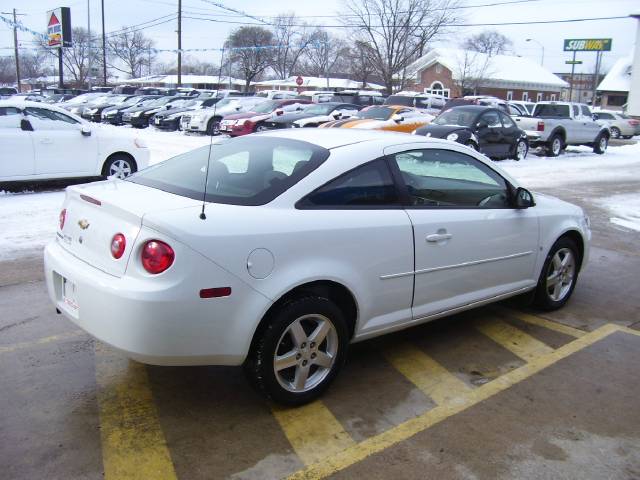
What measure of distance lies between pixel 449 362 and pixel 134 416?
2147 mm

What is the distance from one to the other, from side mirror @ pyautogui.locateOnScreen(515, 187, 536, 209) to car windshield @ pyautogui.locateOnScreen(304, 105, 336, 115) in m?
17.0

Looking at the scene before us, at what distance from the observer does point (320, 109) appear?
21.7 metres

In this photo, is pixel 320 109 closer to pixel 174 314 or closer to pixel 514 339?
pixel 514 339

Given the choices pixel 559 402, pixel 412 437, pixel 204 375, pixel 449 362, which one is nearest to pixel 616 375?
pixel 559 402

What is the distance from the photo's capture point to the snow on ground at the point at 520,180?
756 cm

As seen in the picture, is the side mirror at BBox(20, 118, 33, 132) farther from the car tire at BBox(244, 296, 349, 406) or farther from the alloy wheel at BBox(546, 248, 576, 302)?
the alloy wheel at BBox(546, 248, 576, 302)

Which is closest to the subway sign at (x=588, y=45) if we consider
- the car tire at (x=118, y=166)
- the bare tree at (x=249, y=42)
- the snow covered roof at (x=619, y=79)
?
the snow covered roof at (x=619, y=79)

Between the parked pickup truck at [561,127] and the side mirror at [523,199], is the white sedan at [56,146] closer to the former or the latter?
the side mirror at [523,199]

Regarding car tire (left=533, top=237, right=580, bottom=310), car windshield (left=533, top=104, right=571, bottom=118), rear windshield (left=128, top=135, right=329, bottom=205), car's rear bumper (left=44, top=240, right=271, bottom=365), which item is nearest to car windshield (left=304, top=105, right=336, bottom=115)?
car windshield (left=533, top=104, right=571, bottom=118)

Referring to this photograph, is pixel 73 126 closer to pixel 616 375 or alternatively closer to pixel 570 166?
pixel 616 375

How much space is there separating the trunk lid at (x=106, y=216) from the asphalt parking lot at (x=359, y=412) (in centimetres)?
88

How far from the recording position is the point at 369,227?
11.9 ft

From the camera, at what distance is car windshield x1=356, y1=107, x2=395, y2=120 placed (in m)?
18.0

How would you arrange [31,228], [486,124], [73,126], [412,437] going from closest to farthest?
[412,437] → [31,228] → [73,126] → [486,124]
